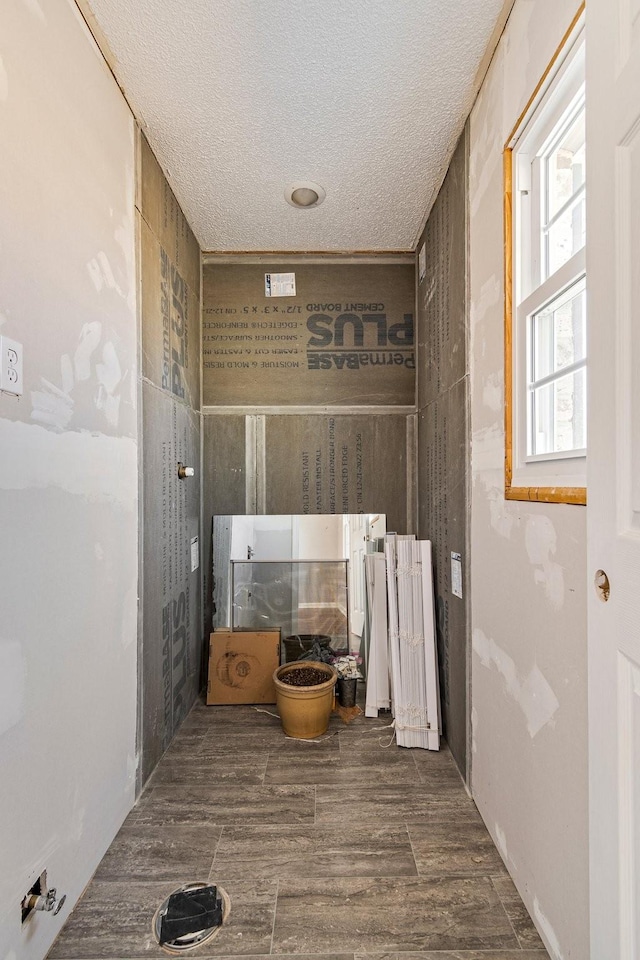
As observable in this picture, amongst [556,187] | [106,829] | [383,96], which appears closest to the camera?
[556,187]

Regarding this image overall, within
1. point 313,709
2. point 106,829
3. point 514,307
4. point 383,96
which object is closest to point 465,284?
point 514,307

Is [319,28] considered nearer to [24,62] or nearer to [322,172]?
[322,172]

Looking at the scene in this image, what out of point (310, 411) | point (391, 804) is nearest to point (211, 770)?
point (391, 804)

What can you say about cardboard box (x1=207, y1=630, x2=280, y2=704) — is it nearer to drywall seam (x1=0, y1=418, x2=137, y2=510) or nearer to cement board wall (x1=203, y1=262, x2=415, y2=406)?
drywall seam (x1=0, y1=418, x2=137, y2=510)

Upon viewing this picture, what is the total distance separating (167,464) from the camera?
7.00 ft

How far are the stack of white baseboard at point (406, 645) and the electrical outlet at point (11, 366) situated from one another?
1.78m

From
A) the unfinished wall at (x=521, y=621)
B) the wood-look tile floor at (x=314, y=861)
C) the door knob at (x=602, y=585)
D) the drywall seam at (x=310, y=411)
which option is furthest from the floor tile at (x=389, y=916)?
the drywall seam at (x=310, y=411)

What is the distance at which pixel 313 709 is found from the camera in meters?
2.13

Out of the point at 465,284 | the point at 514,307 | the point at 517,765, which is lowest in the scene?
the point at 517,765

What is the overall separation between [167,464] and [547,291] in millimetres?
1688

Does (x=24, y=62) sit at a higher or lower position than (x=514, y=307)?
higher

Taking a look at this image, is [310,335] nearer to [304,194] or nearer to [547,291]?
[304,194]

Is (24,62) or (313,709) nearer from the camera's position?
(24,62)

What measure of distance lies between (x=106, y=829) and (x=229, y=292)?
2682 mm
